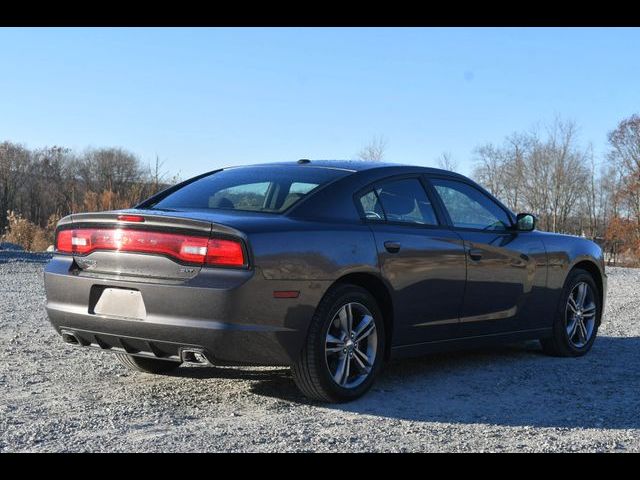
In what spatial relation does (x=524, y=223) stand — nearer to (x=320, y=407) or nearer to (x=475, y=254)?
(x=475, y=254)

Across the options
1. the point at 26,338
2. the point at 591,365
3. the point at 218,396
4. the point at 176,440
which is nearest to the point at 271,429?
the point at 176,440

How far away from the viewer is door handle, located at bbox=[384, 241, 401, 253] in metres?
5.42

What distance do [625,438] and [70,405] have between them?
122 inches

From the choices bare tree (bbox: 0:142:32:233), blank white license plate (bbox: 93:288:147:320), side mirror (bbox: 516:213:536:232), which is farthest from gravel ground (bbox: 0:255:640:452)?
bare tree (bbox: 0:142:32:233)

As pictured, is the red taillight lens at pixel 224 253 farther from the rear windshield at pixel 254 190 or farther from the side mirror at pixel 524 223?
the side mirror at pixel 524 223

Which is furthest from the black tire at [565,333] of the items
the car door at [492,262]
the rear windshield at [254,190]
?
the rear windshield at [254,190]

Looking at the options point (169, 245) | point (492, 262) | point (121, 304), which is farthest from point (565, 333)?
point (121, 304)

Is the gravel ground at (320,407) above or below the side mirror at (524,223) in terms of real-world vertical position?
below

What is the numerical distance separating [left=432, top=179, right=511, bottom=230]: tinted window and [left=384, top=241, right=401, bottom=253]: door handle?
0.83 metres

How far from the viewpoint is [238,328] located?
15.2 ft

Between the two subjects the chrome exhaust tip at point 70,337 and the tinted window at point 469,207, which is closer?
the chrome exhaust tip at point 70,337

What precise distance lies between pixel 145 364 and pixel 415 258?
203 centimetres

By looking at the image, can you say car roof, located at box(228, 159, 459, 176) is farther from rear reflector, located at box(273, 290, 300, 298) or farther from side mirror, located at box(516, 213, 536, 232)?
rear reflector, located at box(273, 290, 300, 298)

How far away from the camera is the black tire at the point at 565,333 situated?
707 centimetres
